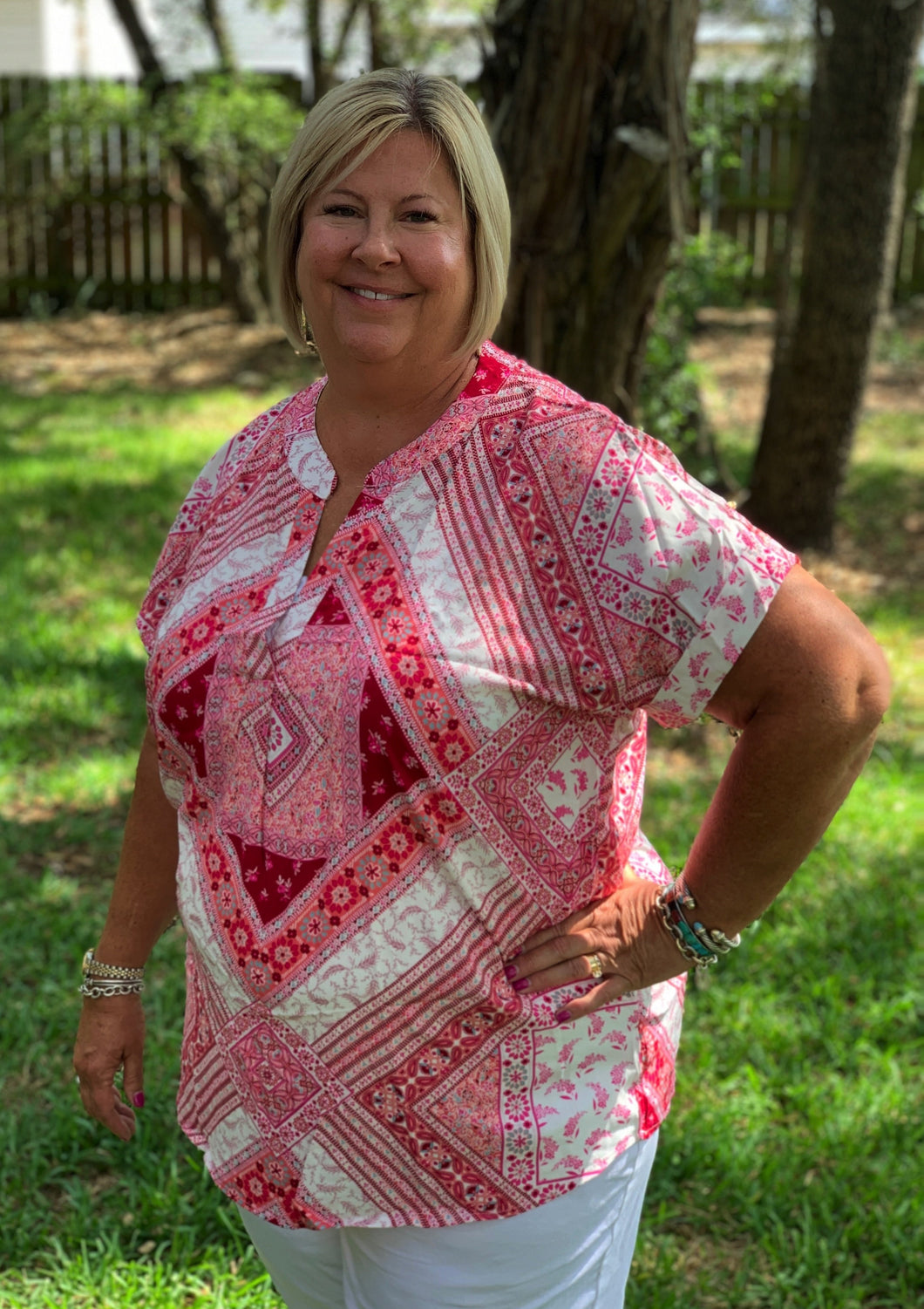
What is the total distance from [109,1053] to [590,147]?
245cm

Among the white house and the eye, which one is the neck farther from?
the white house

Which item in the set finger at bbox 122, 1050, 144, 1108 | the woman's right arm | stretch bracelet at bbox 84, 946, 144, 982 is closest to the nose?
the woman's right arm

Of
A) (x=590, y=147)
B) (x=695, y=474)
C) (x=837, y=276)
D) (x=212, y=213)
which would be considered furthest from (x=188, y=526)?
(x=212, y=213)

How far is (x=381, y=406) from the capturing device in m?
1.69

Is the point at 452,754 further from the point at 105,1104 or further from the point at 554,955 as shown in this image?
the point at 105,1104

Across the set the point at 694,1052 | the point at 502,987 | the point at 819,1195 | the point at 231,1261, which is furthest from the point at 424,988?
the point at 694,1052

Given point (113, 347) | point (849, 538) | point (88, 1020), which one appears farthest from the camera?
point (113, 347)

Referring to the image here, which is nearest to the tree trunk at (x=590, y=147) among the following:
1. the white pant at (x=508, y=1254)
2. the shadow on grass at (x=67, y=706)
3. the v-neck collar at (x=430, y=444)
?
the v-neck collar at (x=430, y=444)

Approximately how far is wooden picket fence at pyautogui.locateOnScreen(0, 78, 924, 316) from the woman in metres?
12.6

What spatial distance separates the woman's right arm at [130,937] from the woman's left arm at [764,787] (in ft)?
2.09

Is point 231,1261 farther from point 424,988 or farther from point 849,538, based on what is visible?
point 849,538

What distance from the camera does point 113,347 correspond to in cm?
1227

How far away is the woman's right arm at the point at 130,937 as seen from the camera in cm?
197

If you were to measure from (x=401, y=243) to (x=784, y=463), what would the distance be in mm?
5886
